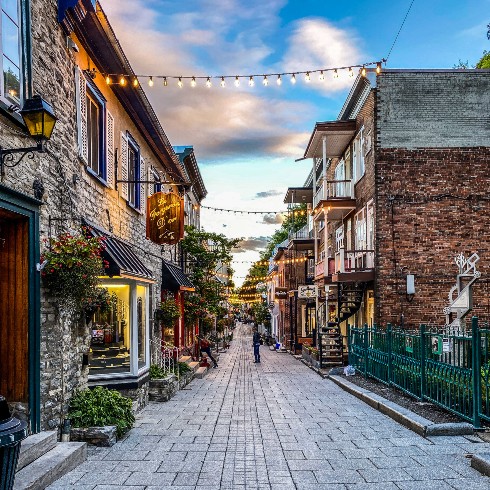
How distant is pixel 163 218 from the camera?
15281mm

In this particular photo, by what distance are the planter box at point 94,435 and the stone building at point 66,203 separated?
1.03ft

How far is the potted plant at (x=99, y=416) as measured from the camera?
836cm

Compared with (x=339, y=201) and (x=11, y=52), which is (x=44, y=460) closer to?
(x=11, y=52)

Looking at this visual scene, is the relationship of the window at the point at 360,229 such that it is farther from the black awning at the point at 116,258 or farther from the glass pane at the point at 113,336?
the glass pane at the point at 113,336

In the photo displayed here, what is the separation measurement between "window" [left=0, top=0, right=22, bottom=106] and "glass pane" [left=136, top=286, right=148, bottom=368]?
6149 millimetres

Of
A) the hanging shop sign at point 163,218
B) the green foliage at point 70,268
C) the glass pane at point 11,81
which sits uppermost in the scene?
the glass pane at point 11,81

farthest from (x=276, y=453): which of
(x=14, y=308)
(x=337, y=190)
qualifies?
(x=337, y=190)

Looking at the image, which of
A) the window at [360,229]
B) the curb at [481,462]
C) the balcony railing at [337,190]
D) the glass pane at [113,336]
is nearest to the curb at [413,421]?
the curb at [481,462]

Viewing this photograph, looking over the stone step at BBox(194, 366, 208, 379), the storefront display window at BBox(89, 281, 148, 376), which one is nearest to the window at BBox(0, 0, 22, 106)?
the storefront display window at BBox(89, 281, 148, 376)

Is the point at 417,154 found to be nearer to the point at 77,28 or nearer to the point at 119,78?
the point at 119,78

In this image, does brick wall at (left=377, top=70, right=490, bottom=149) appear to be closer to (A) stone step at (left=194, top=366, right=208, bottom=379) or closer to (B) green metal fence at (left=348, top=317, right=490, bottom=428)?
(B) green metal fence at (left=348, top=317, right=490, bottom=428)

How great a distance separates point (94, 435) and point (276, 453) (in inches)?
103

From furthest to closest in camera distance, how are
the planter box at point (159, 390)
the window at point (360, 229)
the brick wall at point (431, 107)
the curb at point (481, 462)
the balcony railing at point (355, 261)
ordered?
the window at point (360, 229), the balcony railing at point (355, 261), the brick wall at point (431, 107), the planter box at point (159, 390), the curb at point (481, 462)

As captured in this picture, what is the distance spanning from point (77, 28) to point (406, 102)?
40.7 feet
